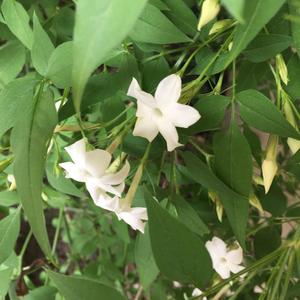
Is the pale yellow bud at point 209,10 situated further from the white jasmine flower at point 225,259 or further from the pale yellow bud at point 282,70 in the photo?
the white jasmine flower at point 225,259

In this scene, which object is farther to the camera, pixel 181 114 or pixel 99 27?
pixel 181 114

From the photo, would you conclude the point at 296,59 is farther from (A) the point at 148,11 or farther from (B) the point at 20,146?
(B) the point at 20,146

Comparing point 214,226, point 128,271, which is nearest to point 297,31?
point 214,226

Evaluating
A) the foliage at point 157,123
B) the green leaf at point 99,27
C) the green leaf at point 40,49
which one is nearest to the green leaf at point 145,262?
the foliage at point 157,123

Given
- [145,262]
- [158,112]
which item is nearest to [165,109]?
[158,112]

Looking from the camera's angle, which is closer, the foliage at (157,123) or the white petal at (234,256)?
the foliage at (157,123)

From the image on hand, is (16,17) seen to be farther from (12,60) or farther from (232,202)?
(232,202)

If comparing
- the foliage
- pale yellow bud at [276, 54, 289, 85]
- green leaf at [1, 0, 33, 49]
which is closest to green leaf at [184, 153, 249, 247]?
the foliage
